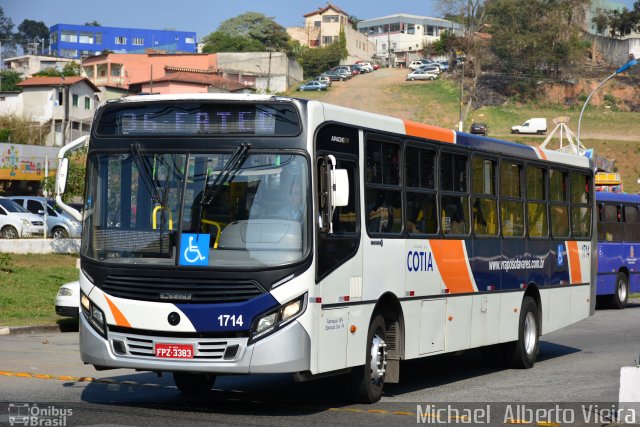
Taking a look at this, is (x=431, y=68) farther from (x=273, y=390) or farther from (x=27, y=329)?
(x=273, y=390)

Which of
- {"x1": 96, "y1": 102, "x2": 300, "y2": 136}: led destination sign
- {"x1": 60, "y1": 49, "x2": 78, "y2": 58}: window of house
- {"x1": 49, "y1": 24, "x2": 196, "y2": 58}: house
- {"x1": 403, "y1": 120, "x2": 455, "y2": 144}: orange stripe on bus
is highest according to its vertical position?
{"x1": 49, "y1": 24, "x2": 196, "y2": 58}: house

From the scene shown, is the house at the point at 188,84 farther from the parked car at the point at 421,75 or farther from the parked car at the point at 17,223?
the parked car at the point at 17,223

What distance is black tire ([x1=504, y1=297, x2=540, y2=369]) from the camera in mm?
15367

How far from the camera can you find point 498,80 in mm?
109875

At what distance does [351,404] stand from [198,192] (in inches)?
112

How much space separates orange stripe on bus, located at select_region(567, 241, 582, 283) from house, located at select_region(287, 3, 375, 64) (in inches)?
5622

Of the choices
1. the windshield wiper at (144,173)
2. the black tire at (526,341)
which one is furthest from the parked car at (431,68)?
the windshield wiper at (144,173)

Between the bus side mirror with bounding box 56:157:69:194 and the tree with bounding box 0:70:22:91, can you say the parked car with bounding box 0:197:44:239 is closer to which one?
the bus side mirror with bounding box 56:157:69:194

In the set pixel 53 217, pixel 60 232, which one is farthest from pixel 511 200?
pixel 53 217

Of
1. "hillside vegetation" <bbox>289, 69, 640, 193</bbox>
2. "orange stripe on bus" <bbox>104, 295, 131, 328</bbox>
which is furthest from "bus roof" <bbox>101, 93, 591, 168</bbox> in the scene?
"hillside vegetation" <bbox>289, 69, 640, 193</bbox>

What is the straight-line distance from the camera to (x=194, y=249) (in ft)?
32.1

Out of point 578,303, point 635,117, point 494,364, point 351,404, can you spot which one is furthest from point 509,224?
point 635,117

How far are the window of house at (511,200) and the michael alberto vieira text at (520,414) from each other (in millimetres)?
3826

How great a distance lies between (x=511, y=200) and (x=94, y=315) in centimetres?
695
